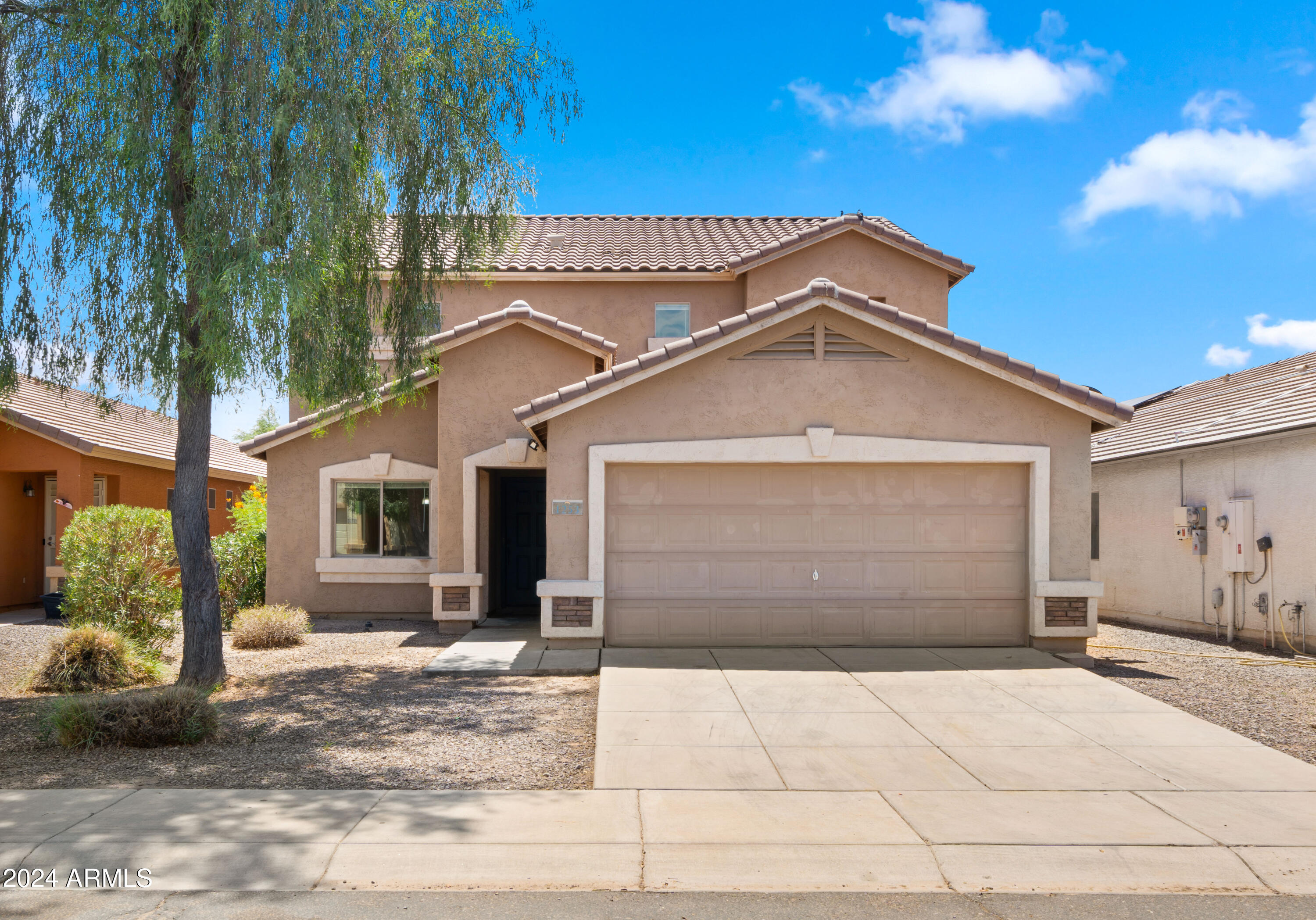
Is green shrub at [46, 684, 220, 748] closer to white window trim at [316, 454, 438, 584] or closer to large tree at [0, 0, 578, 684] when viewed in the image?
large tree at [0, 0, 578, 684]

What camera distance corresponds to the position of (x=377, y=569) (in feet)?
47.8

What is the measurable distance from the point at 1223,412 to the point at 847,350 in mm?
7957

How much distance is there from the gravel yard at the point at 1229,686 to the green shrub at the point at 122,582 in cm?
1116

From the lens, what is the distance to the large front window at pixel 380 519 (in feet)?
48.0

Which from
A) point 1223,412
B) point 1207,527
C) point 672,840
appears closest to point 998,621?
point 1207,527

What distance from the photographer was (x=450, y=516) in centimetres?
1356

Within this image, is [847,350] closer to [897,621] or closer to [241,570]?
[897,621]

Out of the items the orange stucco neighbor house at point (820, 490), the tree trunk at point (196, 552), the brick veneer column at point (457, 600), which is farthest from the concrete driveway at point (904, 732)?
the tree trunk at point (196, 552)

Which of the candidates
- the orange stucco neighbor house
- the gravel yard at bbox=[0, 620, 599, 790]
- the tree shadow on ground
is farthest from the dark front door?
the tree shadow on ground

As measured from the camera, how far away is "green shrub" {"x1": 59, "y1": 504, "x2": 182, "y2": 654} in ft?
36.9

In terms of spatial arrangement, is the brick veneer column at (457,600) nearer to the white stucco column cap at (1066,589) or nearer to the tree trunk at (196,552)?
the tree trunk at (196,552)

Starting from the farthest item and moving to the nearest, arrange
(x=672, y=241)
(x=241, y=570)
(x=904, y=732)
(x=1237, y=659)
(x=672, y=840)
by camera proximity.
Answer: (x=672, y=241)
(x=241, y=570)
(x=1237, y=659)
(x=904, y=732)
(x=672, y=840)

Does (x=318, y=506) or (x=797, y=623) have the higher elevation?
(x=318, y=506)

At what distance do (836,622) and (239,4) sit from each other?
9.16 metres
